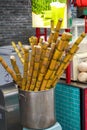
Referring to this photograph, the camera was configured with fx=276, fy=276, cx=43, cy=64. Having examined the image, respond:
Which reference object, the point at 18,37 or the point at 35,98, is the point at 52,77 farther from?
the point at 18,37

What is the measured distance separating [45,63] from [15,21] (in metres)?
2.67

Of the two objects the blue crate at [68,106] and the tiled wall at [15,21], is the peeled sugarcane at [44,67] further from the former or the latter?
the tiled wall at [15,21]

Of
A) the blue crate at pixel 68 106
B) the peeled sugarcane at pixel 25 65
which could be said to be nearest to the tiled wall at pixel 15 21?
the blue crate at pixel 68 106

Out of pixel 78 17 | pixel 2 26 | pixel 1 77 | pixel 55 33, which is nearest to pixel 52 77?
pixel 55 33

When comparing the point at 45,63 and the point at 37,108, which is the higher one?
the point at 45,63

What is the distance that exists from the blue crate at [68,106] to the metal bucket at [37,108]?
381mm

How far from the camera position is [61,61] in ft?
5.66

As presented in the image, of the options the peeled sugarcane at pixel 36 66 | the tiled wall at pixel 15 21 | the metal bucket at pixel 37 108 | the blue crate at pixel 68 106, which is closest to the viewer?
the peeled sugarcane at pixel 36 66

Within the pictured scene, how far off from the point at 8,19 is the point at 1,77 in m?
2.07

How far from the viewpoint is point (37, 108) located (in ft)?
5.55

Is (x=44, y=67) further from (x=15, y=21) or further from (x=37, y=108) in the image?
(x=15, y=21)

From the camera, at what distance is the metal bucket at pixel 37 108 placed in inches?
66.4

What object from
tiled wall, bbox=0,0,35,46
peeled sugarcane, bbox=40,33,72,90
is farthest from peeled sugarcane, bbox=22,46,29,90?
tiled wall, bbox=0,0,35,46

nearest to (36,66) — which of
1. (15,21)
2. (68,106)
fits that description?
(68,106)
